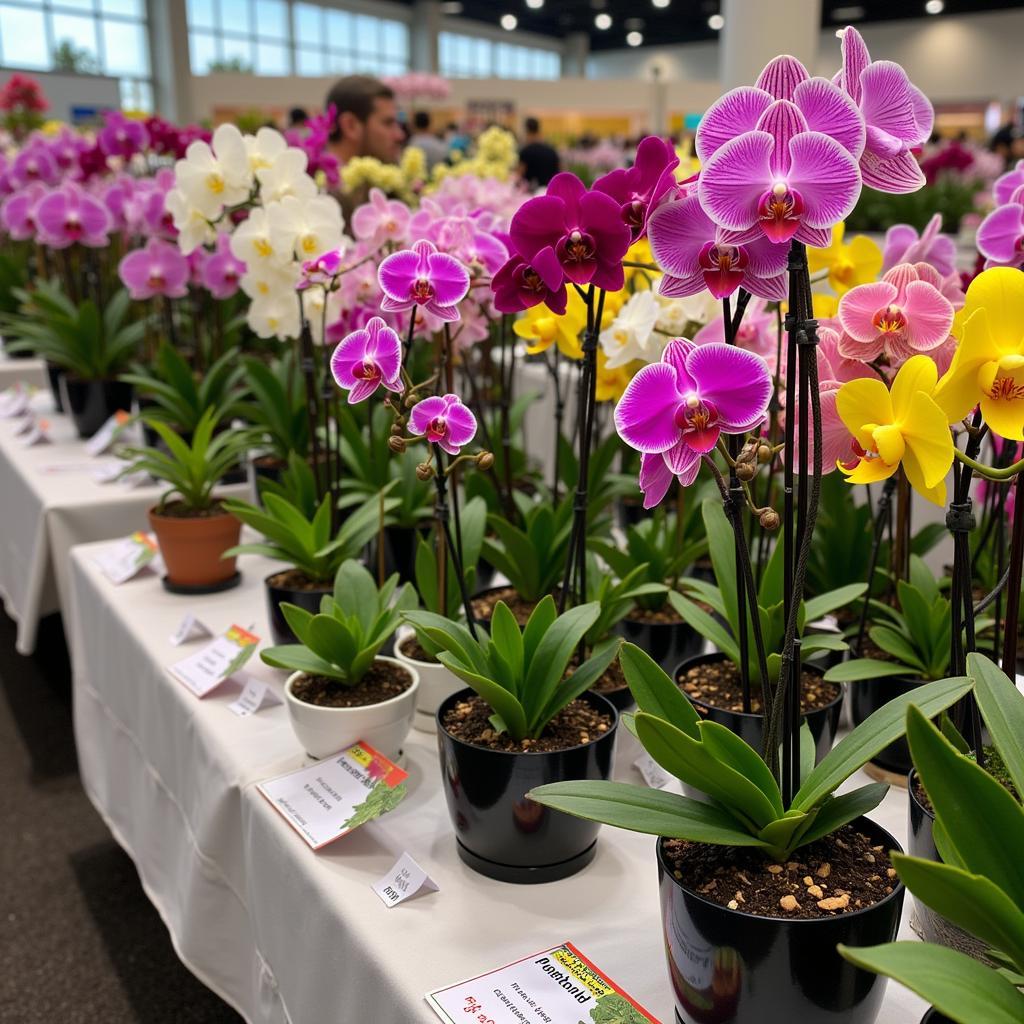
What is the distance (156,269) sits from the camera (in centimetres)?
222

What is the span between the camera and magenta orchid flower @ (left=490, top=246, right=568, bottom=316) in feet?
2.87

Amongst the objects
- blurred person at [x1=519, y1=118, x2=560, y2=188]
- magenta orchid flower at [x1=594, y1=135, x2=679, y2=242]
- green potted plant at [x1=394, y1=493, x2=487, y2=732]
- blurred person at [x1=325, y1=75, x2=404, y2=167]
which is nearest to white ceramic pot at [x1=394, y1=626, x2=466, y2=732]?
green potted plant at [x1=394, y1=493, x2=487, y2=732]

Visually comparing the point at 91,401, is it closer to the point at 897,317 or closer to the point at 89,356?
the point at 89,356

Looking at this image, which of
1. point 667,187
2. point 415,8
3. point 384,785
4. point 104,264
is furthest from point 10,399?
point 415,8

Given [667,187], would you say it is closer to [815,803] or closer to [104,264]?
[815,803]

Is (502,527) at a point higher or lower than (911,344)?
lower

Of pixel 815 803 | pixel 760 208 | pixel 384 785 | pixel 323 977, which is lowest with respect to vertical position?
pixel 323 977

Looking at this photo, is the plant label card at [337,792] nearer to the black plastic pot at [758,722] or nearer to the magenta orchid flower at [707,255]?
the black plastic pot at [758,722]

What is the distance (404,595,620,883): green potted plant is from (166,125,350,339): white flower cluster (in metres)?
0.71

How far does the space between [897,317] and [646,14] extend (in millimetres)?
25193

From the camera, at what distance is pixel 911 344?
2.72 ft

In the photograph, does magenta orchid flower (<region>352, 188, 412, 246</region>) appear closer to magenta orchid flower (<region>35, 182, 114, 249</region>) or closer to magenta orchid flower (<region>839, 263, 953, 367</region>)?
magenta orchid flower (<region>839, 263, 953, 367</region>)

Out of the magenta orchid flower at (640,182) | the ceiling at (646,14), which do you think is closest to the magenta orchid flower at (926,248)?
the magenta orchid flower at (640,182)

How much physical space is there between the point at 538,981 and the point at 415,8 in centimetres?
2311
